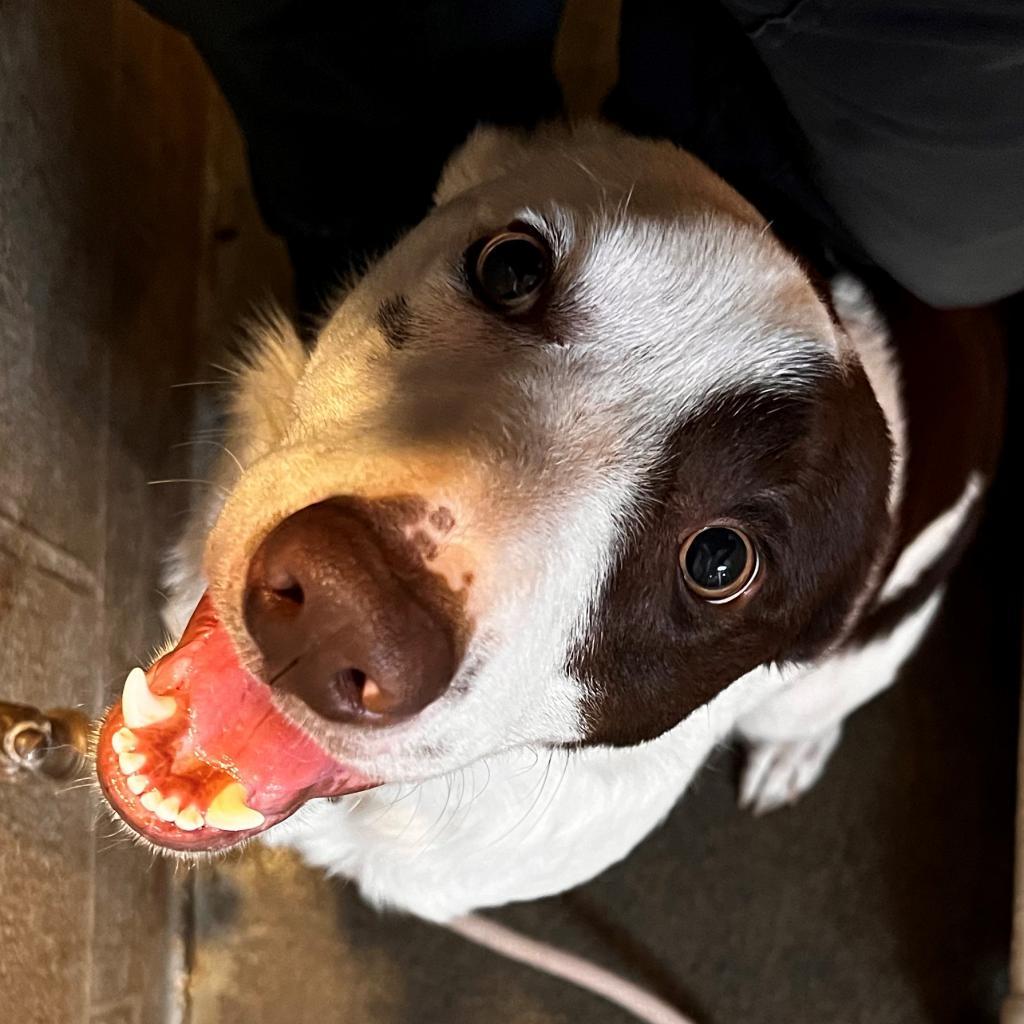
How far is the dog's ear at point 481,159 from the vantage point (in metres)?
1.75

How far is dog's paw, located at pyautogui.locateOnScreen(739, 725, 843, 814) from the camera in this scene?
103 inches

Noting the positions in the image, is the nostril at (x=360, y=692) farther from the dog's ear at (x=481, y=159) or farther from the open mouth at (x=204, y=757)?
the dog's ear at (x=481, y=159)

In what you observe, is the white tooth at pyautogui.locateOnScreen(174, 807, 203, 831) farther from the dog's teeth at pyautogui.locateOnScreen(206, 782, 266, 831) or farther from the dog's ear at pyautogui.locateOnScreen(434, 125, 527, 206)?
the dog's ear at pyautogui.locateOnScreen(434, 125, 527, 206)

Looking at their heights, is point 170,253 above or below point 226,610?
below

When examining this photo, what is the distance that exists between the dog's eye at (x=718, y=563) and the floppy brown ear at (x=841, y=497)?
79 millimetres

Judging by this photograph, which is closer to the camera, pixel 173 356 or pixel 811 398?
pixel 811 398

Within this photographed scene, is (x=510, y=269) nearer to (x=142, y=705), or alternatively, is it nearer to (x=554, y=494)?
(x=554, y=494)

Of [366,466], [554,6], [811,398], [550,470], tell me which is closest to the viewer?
[366,466]

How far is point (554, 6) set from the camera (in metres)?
1.77

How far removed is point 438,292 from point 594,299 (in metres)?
0.22

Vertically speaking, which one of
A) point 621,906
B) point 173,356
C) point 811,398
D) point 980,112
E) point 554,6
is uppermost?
point 980,112

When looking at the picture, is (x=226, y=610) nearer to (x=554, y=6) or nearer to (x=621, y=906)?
(x=554, y=6)

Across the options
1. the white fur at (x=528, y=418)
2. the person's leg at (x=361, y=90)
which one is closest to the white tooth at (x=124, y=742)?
the white fur at (x=528, y=418)

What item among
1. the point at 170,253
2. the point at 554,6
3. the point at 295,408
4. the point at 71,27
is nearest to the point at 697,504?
the point at 295,408
